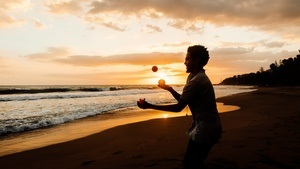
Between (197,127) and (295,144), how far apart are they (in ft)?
15.9

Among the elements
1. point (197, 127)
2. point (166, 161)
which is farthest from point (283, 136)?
point (197, 127)

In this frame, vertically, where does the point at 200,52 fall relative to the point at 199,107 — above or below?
above

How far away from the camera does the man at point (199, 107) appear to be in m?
2.97

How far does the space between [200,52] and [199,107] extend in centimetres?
62

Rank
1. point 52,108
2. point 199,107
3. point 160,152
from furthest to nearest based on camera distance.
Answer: point 52,108, point 160,152, point 199,107

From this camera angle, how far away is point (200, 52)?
123 inches

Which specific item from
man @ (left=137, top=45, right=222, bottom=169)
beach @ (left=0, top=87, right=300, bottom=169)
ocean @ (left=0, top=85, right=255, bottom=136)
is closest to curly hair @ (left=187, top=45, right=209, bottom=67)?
man @ (left=137, top=45, right=222, bottom=169)

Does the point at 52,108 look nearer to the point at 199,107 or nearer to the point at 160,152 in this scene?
the point at 160,152

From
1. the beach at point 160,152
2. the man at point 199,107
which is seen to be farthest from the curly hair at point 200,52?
the beach at point 160,152

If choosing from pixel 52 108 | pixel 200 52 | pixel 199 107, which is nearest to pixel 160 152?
pixel 199 107

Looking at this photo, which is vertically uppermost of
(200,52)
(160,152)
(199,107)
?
(200,52)

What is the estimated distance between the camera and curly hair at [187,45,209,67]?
3.12 m

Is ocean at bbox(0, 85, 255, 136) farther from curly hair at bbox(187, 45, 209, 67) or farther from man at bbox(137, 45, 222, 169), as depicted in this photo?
curly hair at bbox(187, 45, 209, 67)

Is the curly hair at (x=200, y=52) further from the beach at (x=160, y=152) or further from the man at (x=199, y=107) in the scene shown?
the beach at (x=160, y=152)
